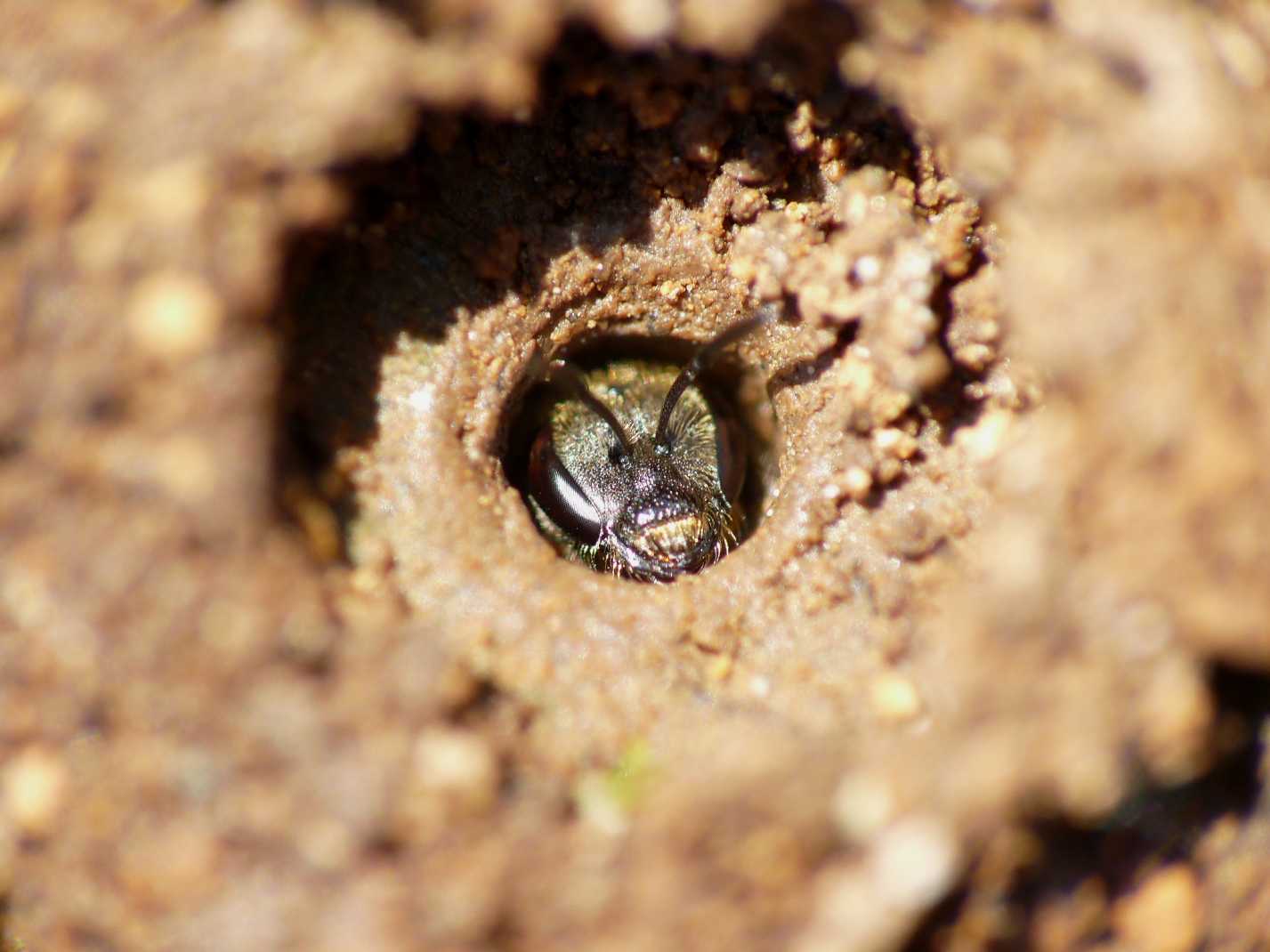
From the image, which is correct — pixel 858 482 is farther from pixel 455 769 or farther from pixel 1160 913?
pixel 455 769

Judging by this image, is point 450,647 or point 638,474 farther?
point 638,474

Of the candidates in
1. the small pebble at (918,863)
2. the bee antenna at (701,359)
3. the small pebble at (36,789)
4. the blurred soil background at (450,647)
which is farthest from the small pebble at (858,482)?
the small pebble at (36,789)

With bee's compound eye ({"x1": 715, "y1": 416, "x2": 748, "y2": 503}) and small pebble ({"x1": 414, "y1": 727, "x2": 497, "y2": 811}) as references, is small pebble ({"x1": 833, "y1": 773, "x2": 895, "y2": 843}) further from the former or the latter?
bee's compound eye ({"x1": 715, "y1": 416, "x2": 748, "y2": 503})

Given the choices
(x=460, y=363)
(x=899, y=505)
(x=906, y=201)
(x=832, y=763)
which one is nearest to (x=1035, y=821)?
(x=832, y=763)

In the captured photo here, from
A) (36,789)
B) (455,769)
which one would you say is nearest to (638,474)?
(455,769)

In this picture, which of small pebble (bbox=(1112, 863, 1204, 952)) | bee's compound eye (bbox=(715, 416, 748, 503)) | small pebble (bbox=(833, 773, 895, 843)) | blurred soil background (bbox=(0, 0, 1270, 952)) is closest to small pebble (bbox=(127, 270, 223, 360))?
blurred soil background (bbox=(0, 0, 1270, 952))
